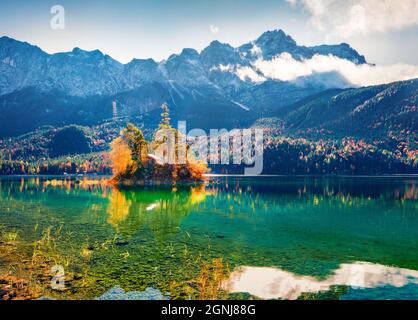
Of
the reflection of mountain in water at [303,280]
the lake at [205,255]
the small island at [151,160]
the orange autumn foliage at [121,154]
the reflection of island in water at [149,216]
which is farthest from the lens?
the small island at [151,160]

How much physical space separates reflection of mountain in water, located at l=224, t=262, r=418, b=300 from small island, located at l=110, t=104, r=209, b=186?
8929cm

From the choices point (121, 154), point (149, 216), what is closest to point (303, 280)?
point (149, 216)

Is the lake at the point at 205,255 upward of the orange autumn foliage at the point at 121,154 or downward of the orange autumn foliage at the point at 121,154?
downward

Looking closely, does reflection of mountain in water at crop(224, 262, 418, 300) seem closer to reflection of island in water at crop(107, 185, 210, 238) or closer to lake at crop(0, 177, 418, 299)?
lake at crop(0, 177, 418, 299)

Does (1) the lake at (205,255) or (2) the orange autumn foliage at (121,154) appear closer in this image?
(1) the lake at (205,255)

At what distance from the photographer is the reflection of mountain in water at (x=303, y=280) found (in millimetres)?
19484

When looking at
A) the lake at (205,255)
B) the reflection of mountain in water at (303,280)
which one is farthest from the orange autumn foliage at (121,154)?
the reflection of mountain in water at (303,280)

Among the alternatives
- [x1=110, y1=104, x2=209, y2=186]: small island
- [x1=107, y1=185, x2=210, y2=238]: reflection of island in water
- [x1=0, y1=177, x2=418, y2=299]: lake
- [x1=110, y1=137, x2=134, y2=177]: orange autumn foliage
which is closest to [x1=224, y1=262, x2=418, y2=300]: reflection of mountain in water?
[x1=0, y1=177, x2=418, y2=299]: lake

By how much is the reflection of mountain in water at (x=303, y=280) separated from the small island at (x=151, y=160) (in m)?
89.3

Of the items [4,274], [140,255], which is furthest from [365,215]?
[4,274]

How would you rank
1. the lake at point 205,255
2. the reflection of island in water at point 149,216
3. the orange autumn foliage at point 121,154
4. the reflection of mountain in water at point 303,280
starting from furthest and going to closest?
the orange autumn foliage at point 121,154 → the reflection of island in water at point 149,216 → the reflection of mountain in water at point 303,280 → the lake at point 205,255

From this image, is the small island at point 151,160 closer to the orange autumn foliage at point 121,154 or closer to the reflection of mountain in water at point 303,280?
the orange autumn foliage at point 121,154
